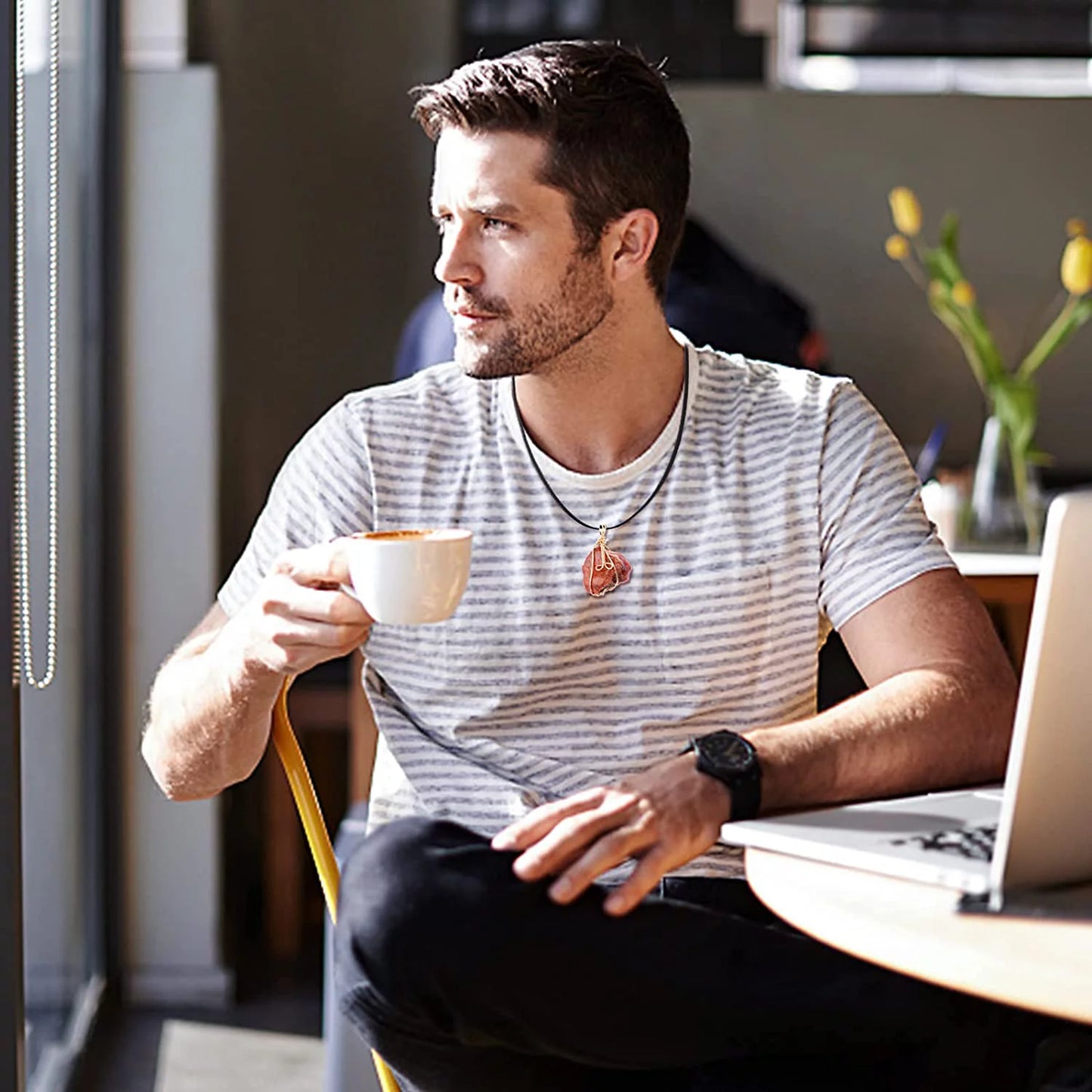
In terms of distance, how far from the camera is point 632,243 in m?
1.96

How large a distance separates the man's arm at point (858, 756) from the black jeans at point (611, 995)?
1.2 inches

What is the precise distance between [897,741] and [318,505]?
58cm

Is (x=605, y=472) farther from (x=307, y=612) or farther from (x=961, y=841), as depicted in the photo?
(x=961, y=841)

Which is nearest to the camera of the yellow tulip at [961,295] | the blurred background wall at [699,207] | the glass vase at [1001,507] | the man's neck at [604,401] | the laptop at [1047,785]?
the laptop at [1047,785]

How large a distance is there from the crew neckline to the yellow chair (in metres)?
0.32

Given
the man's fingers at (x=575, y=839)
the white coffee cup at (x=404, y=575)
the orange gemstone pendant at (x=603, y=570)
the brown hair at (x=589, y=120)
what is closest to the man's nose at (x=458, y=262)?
the brown hair at (x=589, y=120)

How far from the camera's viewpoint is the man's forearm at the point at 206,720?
5.36ft

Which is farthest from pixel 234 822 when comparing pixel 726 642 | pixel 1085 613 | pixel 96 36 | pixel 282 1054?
pixel 1085 613

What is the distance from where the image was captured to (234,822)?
3.88 metres

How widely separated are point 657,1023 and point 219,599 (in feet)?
2.21

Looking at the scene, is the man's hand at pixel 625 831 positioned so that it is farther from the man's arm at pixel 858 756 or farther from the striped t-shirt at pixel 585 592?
the striped t-shirt at pixel 585 592

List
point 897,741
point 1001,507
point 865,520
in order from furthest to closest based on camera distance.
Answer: point 1001,507, point 865,520, point 897,741

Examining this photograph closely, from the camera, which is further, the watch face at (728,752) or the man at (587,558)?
the man at (587,558)

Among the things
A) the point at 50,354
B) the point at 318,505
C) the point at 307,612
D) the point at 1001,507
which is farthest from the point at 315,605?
the point at 1001,507
